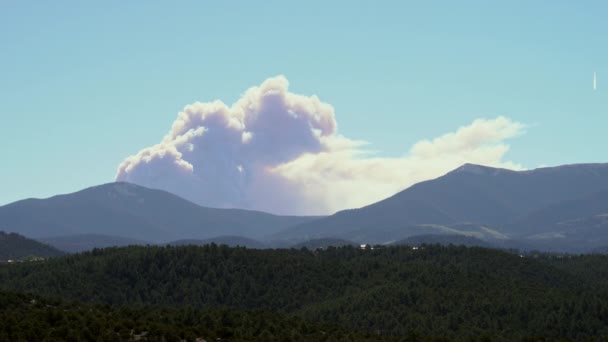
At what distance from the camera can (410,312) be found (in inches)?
7200

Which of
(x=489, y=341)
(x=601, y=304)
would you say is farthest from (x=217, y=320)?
(x=601, y=304)

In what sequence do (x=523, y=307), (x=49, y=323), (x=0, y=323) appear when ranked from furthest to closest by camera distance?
(x=523, y=307)
(x=49, y=323)
(x=0, y=323)

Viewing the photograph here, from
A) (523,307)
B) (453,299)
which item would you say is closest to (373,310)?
(453,299)

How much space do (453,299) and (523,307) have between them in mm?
18841

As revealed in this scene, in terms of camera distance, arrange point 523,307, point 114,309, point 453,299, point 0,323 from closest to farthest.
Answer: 1. point 0,323
2. point 114,309
3. point 523,307
4. point 453,299

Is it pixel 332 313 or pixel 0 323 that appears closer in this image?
pixel 0 323

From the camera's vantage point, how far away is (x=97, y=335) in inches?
2923

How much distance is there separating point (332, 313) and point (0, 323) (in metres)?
123

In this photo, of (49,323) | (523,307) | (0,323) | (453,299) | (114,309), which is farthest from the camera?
(453,299)

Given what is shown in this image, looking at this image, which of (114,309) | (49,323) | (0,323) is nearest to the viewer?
(0,323)

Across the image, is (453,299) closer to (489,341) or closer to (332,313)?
(332,313)

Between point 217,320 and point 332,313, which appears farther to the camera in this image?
point 332,313

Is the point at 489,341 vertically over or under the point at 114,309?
under

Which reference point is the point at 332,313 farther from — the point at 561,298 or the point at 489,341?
the point at 489,341
